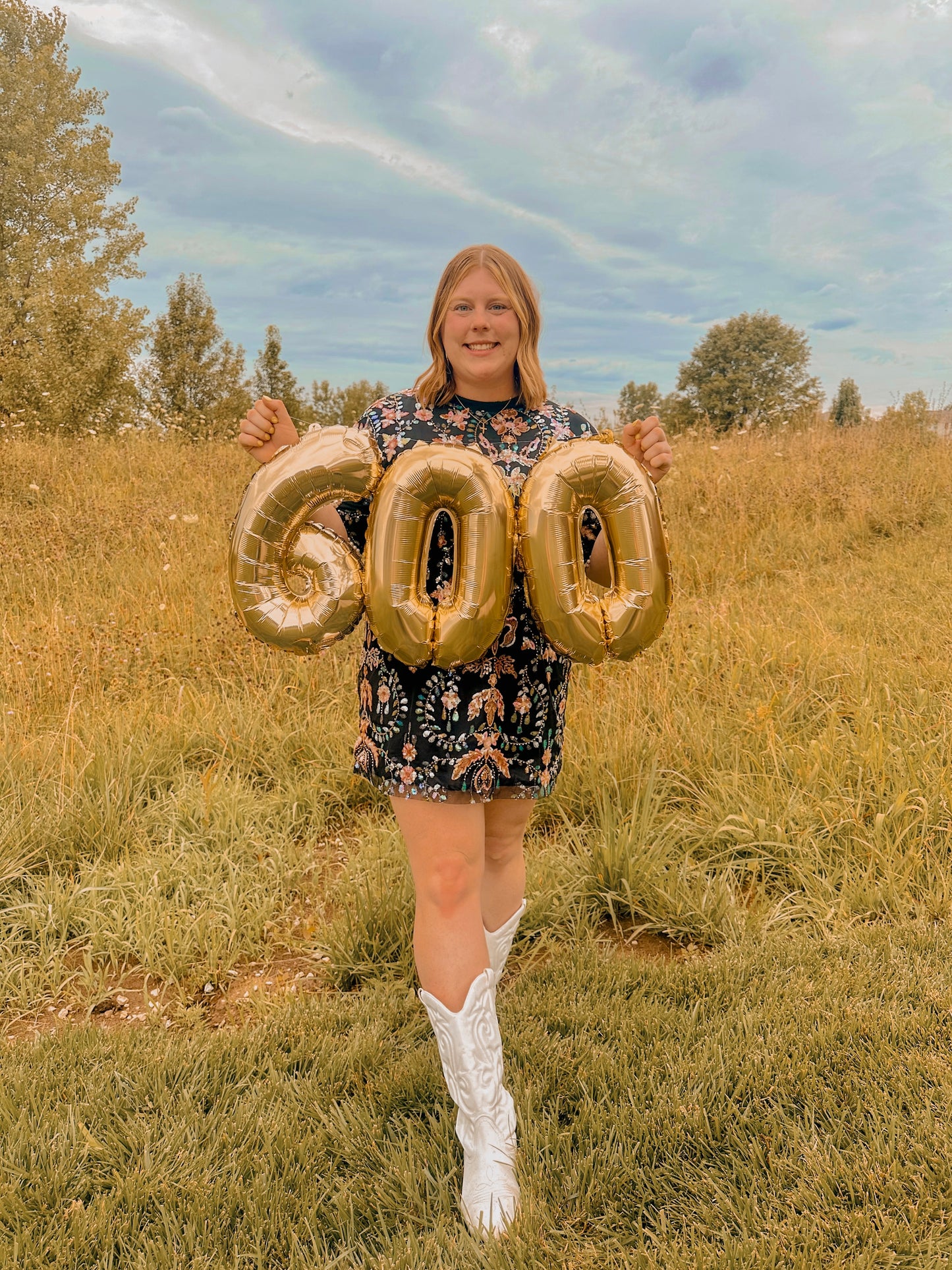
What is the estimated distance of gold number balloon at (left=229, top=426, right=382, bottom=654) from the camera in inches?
60.8

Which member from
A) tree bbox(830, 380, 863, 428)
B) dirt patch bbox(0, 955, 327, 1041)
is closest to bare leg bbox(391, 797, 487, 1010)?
dirt patch bbox(0, 955, 327, 1041)

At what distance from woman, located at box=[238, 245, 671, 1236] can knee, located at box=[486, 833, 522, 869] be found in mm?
36

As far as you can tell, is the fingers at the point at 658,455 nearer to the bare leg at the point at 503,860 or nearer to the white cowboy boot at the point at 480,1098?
the bare leg at the point at 503,860

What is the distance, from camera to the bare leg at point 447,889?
1632 mm

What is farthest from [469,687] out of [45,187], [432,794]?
[45,187]

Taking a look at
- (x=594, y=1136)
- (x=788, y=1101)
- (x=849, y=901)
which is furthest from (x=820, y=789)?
(x=594, y=1136)

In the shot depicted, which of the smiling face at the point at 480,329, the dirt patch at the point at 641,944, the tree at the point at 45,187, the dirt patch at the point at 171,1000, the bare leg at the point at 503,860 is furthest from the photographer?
the tree at the point at 45,187

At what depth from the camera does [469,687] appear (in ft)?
5.46

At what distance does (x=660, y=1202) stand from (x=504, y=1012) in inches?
26.1

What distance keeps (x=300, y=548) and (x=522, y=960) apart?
1638mm

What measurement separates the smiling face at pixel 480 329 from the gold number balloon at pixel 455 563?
313mm

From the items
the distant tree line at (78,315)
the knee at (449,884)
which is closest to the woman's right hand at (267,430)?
the knee at (449,884)

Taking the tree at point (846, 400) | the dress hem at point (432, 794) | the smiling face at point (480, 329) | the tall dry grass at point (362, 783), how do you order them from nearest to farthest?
Result: the dress hem at point (432, 794) < the smiling face at point (480, 329) < the tall dry grass at point (362, 783) < the tree at point (846, 400)

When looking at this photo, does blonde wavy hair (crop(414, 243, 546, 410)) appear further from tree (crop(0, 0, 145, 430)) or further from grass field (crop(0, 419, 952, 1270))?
tree (crop(0, 0, 145, 430))
